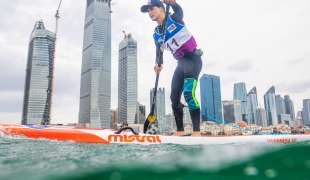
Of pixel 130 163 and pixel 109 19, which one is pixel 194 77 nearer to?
pixel 130 163

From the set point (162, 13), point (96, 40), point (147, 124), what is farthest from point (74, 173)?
point (96, 40)

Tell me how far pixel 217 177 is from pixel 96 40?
15613 centimetres

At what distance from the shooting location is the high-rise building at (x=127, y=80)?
154 m

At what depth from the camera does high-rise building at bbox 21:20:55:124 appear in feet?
378

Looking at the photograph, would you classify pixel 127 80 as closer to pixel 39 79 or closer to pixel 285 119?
pixel 39 79

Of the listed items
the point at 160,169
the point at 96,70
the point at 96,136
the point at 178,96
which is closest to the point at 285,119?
the point at 96,70

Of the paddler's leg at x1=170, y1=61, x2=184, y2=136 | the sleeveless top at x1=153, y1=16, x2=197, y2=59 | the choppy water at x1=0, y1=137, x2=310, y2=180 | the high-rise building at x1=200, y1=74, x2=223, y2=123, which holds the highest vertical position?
the high-rise building at x1=200, y1=74, x2=223, y2=123

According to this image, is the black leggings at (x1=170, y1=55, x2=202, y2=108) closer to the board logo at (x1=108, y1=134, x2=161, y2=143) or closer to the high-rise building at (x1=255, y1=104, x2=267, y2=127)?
the board logo at (x1=108, y1=134, x2=161, y2=143)

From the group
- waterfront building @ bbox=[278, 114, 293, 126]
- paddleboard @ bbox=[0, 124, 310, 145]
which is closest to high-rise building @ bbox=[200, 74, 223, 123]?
waterfront building @ bbox=[278, 114, 293, 126]

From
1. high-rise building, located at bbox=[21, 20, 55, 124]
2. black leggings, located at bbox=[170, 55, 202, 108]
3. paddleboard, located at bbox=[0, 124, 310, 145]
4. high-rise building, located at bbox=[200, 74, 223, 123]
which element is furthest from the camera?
high-rise building, located at bbox=[200, 74, 223, 123]

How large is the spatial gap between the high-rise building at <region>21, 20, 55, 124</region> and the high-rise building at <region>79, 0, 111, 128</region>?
2746 cm

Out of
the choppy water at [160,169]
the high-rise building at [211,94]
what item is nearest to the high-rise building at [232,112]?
the high-rise building at [211,94]

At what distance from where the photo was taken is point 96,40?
488 ft

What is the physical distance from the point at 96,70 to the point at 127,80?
27.3 metres
